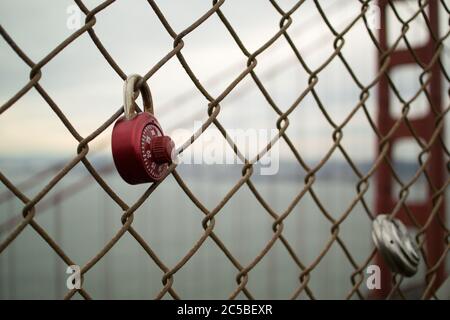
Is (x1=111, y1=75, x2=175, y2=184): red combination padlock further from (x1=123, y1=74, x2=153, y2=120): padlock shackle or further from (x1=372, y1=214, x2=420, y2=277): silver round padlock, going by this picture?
(x1=372, y1=214, x2=420, y2=277): silver round padlock

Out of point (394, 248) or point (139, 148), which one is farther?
point (394, 248)

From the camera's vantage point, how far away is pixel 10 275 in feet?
10.2

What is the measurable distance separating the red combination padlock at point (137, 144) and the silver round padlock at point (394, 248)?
60 cm

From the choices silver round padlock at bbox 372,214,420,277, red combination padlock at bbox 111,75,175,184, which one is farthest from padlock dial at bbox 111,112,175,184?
silver round padlock at bbox 372,214,420,277

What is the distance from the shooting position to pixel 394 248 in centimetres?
87

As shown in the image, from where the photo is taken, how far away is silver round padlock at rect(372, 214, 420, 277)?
871 millimetres

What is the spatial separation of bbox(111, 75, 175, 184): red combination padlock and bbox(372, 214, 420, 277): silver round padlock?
0.60 m

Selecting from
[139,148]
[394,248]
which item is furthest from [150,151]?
[394,248]

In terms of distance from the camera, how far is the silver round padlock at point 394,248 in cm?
87

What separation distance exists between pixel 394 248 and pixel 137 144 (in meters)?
0.68

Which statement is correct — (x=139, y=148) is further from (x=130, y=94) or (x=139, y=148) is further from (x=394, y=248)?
(x=394, y=248)

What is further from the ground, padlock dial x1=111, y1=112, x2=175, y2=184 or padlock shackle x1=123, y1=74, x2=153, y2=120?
padlock shackle x1=123, y1=74, x2=153, y2=120

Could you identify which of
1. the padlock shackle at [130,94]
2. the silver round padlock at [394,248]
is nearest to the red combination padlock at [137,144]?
the padlock shackle at [130,94]

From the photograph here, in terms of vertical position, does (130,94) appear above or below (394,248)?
above
